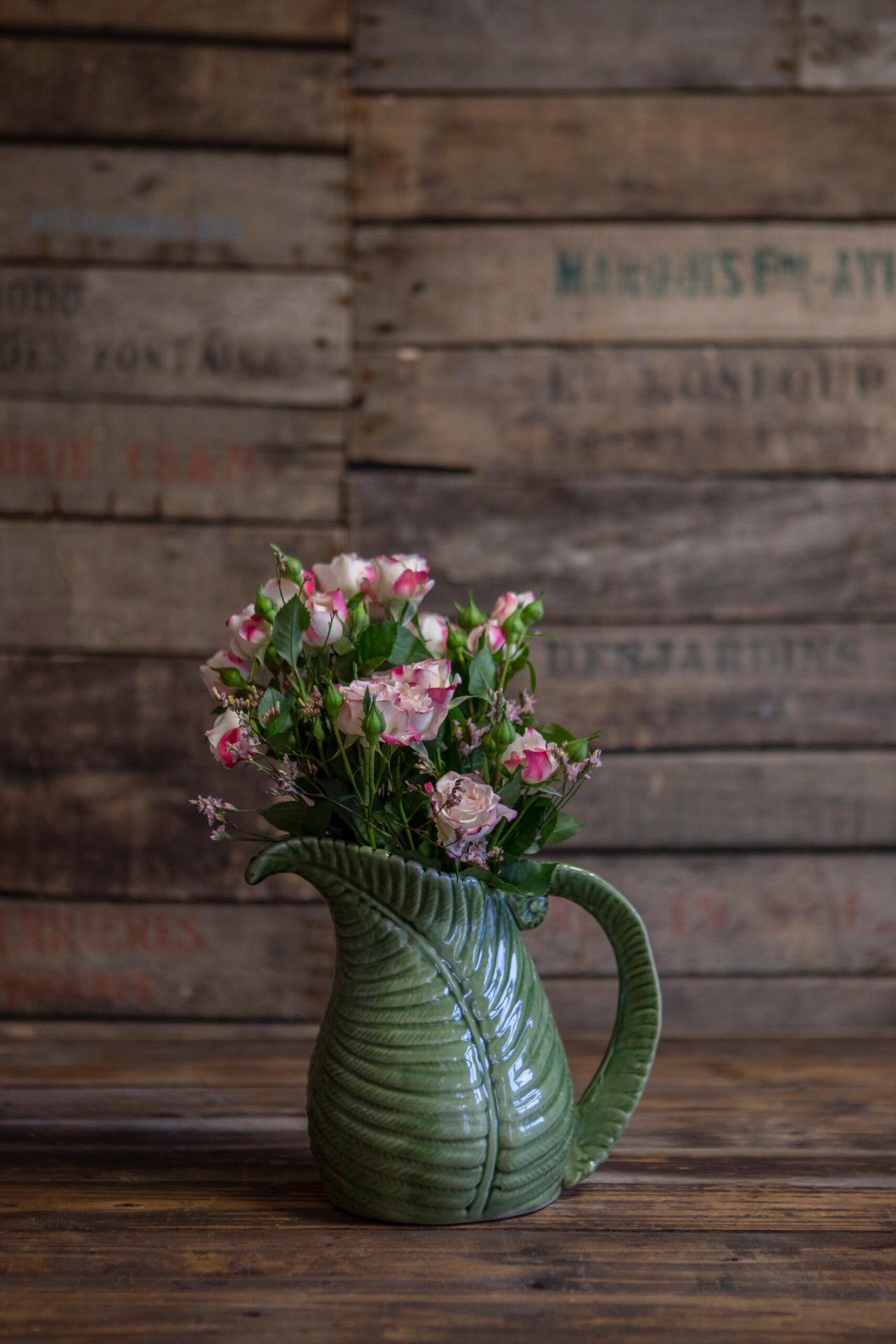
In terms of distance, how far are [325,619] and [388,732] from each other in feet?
0.27

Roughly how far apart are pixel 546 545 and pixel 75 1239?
80cm

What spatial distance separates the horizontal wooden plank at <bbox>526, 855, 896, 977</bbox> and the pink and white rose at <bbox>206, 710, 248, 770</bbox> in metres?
0.63

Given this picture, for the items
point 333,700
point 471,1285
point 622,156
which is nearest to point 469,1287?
point 471,1285

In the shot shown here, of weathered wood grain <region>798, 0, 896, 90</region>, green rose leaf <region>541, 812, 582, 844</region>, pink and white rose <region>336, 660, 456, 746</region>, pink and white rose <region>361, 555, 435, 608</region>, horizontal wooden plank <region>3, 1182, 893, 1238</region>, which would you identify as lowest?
horizontal wooden plank <region>3, 1182, 893, 1238</region>

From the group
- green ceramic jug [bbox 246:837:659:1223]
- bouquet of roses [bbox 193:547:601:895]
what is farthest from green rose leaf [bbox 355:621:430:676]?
green ceramic jug [bbox 246:837:659:1223]

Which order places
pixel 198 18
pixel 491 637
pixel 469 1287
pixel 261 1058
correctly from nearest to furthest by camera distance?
pixel 469 1287 → pixel 491 637 → pixel 261 1058 → pixel 198 18

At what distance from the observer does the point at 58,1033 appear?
1164 mm

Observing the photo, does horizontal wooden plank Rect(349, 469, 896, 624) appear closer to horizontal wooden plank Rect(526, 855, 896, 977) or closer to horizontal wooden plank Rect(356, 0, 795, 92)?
horizontal wooden plank Rect(526, 855, 896, 977)

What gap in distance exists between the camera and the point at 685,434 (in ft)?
3.86

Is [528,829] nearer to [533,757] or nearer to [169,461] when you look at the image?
[533,757]

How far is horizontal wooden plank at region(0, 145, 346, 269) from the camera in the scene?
1.16 metres

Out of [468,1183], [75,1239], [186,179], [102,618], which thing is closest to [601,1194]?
[468,1183]

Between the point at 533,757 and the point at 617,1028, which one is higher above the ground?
the point at 533,757

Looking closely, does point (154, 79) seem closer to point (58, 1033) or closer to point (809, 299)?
point (809, 299)
